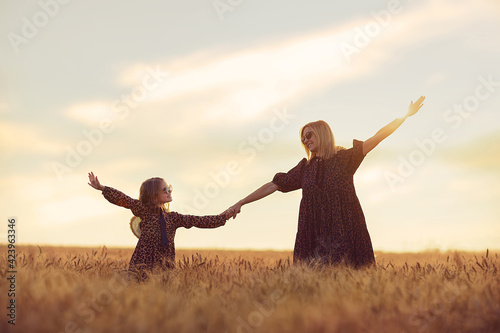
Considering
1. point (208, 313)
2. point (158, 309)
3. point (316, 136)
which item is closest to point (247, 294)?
point (208, 313)

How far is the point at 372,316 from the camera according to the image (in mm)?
3398

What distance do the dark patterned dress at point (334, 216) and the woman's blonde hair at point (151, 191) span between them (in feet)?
5.80

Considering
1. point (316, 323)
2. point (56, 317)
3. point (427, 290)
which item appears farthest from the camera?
point (427, 290)

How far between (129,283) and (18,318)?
193 centimetres

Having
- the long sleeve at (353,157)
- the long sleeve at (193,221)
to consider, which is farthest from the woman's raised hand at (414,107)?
the long sleeve at (193,221)

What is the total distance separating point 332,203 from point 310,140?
0.80 metres

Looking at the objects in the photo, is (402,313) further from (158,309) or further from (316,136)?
(316,136)

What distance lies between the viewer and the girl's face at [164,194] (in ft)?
20.6

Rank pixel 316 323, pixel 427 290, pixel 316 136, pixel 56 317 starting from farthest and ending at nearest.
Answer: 1. pixel 316 136
2. pixel 427 290
3. pixel 56 317
4. pixel 316 323

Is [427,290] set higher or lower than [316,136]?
lower

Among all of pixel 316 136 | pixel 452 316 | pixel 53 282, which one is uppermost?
pixel 316 136

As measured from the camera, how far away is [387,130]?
236 inches

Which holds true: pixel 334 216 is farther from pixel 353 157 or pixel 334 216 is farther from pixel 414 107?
pixel 414 107

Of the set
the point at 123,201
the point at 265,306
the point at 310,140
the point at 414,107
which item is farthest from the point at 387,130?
the point at 123,201
